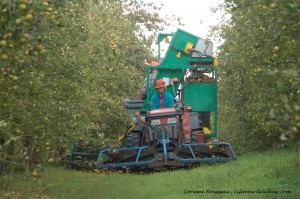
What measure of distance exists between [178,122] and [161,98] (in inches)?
49.3

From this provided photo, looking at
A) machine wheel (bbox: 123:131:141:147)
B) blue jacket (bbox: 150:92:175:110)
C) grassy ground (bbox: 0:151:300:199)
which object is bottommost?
grassy ground (bbox: 0:151:300:199)

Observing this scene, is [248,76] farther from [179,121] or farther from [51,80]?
[51,80]

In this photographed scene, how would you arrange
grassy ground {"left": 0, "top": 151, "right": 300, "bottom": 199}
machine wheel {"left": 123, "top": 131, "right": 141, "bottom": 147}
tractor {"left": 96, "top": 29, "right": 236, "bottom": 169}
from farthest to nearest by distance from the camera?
1. machine wheel {"left": 123, "top": 131, "right": 141, "bottom": 147}
2. tractor {"left": 96, "top": 29, "right": 236, "bottom": 169}
3. grassy ground {"left": 0, "top": 151, "right": 300, "bottom": 199}

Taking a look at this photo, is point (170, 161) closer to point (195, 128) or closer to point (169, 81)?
point (195, 128)

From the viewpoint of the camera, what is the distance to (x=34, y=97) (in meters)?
8.66

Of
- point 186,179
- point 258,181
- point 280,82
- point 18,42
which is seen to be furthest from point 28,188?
point 280,82

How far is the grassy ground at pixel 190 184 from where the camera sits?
10527 millimetres

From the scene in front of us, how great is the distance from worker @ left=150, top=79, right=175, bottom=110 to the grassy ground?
8.76ft

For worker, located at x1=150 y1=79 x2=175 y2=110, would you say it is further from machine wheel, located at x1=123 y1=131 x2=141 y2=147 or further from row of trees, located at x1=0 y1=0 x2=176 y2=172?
row of trees, located at x1=0 y1=0 x2=176 y2=172

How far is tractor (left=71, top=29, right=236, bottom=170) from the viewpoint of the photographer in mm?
15516

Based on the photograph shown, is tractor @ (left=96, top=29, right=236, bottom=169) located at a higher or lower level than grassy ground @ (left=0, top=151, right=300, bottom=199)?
higher

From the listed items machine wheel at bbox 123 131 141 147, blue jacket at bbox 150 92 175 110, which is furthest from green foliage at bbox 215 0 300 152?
machine wheel at bbox 123 131 141 147

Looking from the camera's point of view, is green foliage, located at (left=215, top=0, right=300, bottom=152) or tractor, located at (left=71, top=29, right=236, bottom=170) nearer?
green foliage, located at (left=215, top=0, right=300, bottom=152)

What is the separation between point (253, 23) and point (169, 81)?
30.6ft
